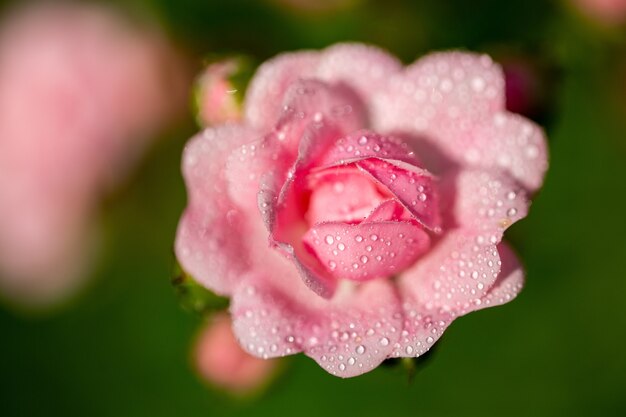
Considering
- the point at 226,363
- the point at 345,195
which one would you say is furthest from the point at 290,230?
the point at 226,363

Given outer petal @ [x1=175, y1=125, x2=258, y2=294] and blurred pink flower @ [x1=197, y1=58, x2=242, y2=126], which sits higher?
blurred pink flower @ [x1=197, y1=58, x2=242, y2=126]

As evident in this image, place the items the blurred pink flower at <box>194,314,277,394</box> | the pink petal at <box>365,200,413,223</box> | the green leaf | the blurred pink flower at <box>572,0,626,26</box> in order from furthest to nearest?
the blurred pink flower at <box>572,0,626,26</box>
the blurred pink flower at <box>194,314,277,394</box>
the green leaf
the pink petal at <box>365,200,413,223</box>

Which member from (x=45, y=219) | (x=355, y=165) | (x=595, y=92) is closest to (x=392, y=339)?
(x=355, y=165)

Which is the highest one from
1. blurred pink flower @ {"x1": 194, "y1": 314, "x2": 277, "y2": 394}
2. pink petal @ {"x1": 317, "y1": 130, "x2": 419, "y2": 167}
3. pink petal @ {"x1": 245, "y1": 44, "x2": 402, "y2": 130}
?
pink petal @ {"x1": 245, "y1": 44, "x2": 402, "y2": 130}

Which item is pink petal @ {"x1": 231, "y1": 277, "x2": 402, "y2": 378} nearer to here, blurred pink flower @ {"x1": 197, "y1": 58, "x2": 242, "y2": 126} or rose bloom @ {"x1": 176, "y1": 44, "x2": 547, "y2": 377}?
rose bloom @ {"x1": 176, "y1": 44, "x2": 547, "y2": 377}

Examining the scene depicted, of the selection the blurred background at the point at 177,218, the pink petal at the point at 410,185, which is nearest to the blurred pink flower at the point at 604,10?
the blurred background at the point at 177,218

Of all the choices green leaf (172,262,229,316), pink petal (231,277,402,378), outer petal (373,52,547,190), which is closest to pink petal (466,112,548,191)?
outer petal (373,52,547,190)

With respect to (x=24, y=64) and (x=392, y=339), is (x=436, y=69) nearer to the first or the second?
(x=392, y=339)

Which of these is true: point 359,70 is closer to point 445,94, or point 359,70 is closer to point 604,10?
point 445,94
